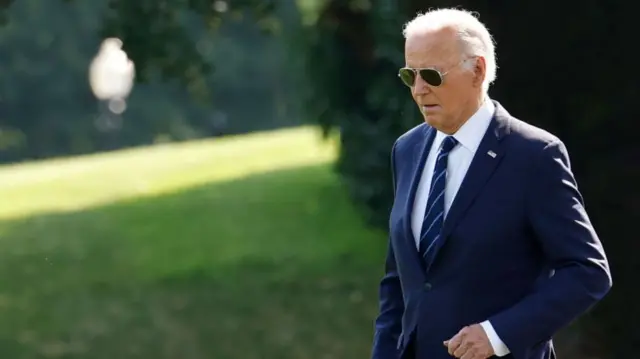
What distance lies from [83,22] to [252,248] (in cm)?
3001

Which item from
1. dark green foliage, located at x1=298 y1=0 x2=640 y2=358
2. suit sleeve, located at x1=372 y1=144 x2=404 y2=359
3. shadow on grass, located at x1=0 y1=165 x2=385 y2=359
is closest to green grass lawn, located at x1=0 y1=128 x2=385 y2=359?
shadow on grass, located at x1=0 y1=165 x2=385 y2=359

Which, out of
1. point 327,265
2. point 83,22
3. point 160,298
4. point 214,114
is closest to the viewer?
point 160,298

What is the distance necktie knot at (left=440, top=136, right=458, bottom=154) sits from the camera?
10.2 feet

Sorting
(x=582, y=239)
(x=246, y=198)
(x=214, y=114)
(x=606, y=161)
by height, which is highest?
(x=214, y=114)

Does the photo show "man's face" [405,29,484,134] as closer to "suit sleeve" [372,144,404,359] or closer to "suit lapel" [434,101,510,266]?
"suit lapel" [434,101,510,266]

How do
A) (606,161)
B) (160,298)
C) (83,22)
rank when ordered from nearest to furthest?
(606,161) < (160,298) < (83,22)

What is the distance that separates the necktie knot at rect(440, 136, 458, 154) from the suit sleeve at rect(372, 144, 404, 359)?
28 cm

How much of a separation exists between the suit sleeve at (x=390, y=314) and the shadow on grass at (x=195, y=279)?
16.1ft

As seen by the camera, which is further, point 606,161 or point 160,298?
point 160,298

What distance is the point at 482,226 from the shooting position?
297 centimetres

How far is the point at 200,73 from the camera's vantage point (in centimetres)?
1096

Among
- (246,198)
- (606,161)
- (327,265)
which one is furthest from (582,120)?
(246,198)

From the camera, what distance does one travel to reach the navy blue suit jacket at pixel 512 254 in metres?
2.92

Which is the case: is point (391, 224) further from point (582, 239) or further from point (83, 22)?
point (83, 22)
